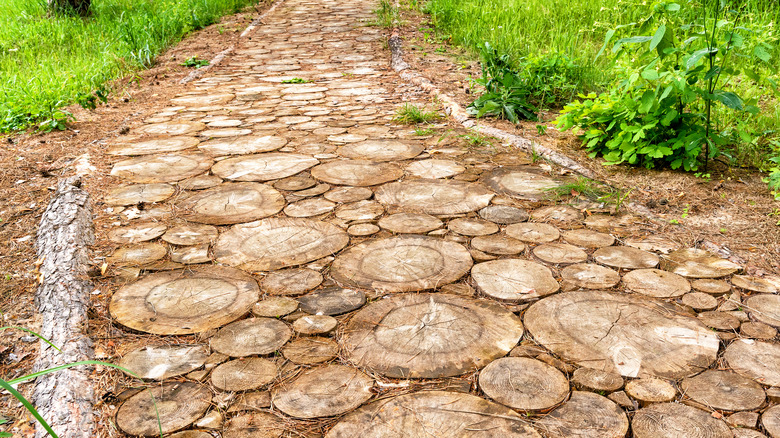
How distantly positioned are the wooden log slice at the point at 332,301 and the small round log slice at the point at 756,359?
1.19 metres

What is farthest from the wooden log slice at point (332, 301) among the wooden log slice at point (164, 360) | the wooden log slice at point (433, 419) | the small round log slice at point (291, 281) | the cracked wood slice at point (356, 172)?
the cracked wood slice at point (356, 172)

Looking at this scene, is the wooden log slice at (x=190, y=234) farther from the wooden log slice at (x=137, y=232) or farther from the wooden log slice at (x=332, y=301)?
the wooden log slice at (x=332, y=301)

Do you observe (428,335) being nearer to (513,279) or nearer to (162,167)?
(513,279)

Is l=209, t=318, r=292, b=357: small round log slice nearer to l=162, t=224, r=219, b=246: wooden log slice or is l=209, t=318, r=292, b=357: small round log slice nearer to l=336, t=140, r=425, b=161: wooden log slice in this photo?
l=162, t=224, r=219, b=246: wooden log slice

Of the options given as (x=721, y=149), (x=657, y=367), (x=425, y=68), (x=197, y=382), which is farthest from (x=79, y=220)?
(x=425, y=68)

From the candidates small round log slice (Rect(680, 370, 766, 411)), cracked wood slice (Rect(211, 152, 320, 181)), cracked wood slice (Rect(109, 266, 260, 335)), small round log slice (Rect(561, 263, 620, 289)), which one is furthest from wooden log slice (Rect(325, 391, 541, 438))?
cracked wood slice (Rect(211, 152, 320, 181))

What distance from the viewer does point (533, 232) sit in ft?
8.22

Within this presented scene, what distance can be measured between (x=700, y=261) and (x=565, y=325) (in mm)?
816

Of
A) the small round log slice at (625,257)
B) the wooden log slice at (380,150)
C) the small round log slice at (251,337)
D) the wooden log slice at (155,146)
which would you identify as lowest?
the small round log slice at (625,257)

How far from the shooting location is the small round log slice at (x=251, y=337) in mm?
1750

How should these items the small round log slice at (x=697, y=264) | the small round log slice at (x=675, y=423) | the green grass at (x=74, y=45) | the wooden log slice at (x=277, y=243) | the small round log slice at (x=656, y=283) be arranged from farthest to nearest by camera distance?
the green grass at (x=74, y=45) < the wooden log slice at (x=277, y=243) < the small round log slice at (x=697, y=264) < the small round log slice at (x=656, y=283) < the small round log slice at (x=675, y=423)

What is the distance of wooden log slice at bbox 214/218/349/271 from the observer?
2289mm

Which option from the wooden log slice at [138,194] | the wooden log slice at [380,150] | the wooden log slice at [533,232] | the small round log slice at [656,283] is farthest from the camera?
the wooden log slice at [380,150]

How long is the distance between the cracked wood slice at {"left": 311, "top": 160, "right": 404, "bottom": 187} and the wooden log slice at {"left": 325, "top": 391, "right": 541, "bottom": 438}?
65.5 inches
